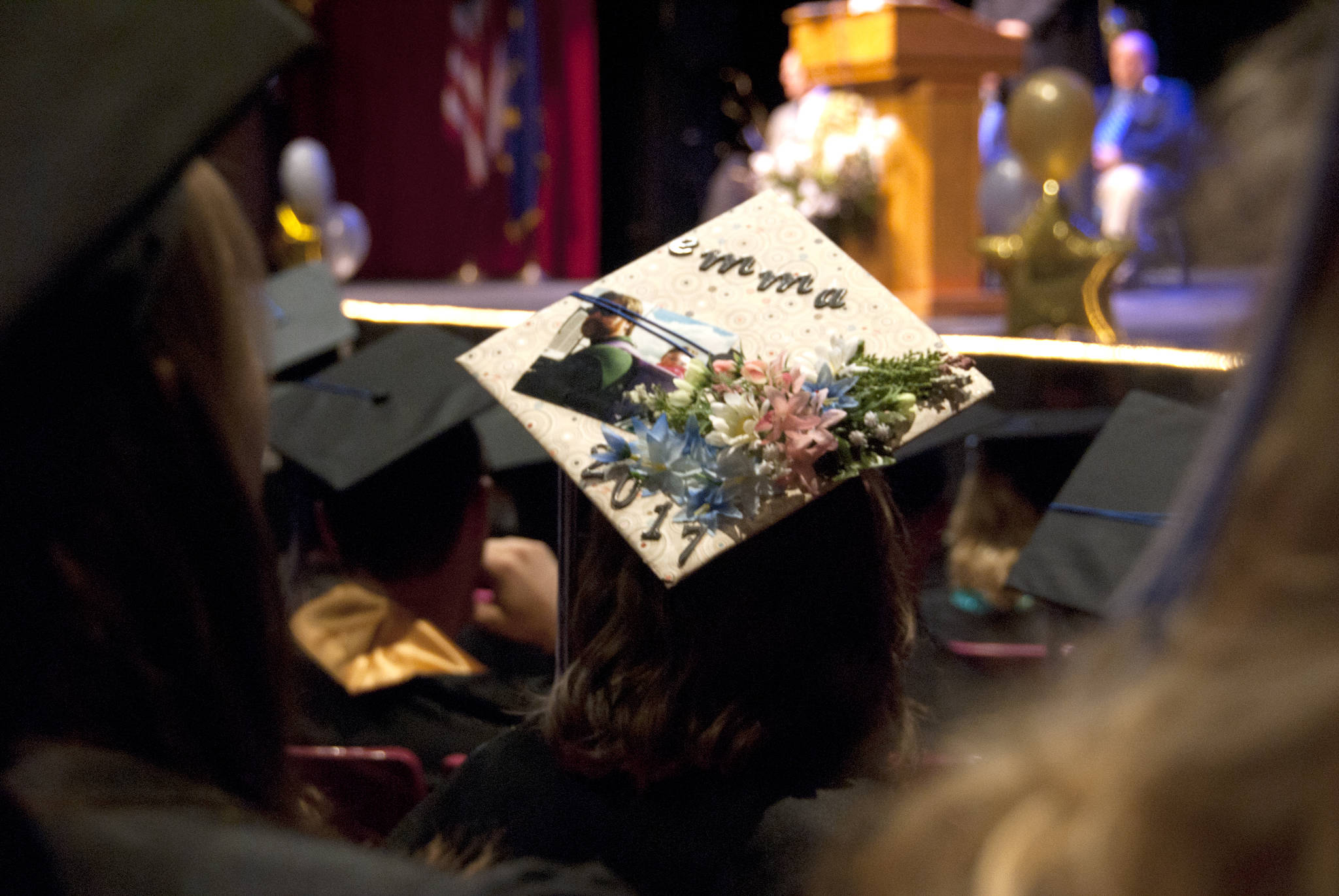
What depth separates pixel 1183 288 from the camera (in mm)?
6242

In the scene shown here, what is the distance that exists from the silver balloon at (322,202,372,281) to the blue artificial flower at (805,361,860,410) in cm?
509

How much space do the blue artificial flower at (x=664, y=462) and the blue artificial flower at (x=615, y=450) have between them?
0.02 metres

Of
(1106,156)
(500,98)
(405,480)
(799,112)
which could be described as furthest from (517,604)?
(500,98)

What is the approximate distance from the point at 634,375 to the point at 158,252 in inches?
31.7

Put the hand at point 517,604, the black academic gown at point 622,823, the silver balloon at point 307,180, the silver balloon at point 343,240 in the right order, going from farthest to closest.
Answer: the silver balloon at point 343,240
the silver balloon at point 307,180
the hand at point 517,604
the black academic gown at point 622,823

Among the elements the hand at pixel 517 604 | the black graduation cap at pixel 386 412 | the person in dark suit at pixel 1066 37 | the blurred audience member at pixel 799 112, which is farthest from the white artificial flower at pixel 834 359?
the person in dark suit at pixel 1066 37

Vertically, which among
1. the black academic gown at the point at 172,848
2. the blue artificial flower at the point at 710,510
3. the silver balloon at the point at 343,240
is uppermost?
the black academic gown at the point at 172,848

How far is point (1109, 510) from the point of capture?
174 centimetres

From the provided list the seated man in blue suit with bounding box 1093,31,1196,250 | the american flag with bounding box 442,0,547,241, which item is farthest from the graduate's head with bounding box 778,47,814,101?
the american flag with bounding box 442,0,547,241

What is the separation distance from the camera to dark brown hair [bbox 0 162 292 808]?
599mm

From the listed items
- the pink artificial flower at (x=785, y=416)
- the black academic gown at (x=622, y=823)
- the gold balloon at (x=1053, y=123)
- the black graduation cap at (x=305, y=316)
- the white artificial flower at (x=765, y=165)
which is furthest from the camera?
the white artificial flower at (x=765, y=165)

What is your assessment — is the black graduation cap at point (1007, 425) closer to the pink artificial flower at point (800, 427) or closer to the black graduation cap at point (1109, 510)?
the black graduation cap at point (1109, 510)

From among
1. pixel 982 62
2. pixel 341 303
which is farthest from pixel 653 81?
pixel 341 303

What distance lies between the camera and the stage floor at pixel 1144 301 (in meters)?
0.44
